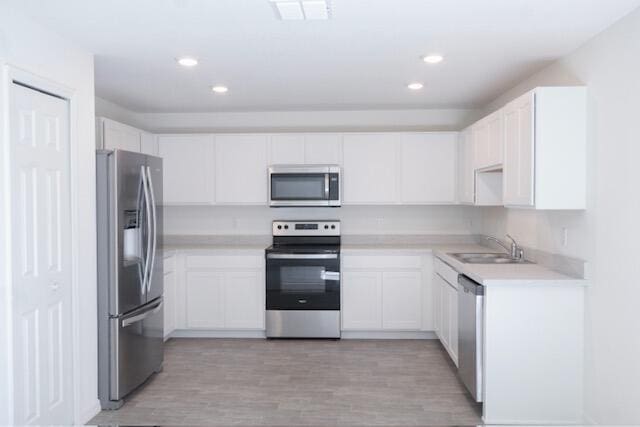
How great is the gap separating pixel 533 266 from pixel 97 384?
324 centimetres

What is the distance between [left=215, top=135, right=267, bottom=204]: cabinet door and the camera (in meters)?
5.14

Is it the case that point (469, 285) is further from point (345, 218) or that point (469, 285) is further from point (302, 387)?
point (345, 218)

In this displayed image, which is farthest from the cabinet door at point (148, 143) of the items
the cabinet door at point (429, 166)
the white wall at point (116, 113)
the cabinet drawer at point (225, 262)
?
the cabinet door at point (429, 166)

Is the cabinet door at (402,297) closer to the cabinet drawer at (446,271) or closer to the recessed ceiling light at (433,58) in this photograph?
the cabinet drawer at (446,271)

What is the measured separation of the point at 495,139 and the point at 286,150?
7.26 feet

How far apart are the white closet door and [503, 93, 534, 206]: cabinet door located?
9.53 feet

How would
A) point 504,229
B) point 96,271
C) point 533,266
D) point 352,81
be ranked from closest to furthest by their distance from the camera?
point 96,271 < point 533,266 < point 352,81 < point 504,229

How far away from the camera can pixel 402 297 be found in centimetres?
486

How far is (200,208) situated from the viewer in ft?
18.2

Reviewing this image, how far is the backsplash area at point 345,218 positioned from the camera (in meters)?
5.40

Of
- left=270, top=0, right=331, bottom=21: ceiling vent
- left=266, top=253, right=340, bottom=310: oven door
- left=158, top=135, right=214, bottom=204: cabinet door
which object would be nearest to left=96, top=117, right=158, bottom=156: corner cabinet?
left=158, top=135, right=214, bottom=204: cabinet door

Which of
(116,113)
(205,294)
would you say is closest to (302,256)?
(205,294)

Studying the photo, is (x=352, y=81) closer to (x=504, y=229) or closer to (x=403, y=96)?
(x=403, y=96)

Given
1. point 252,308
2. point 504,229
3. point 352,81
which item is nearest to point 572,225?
point 504,229
